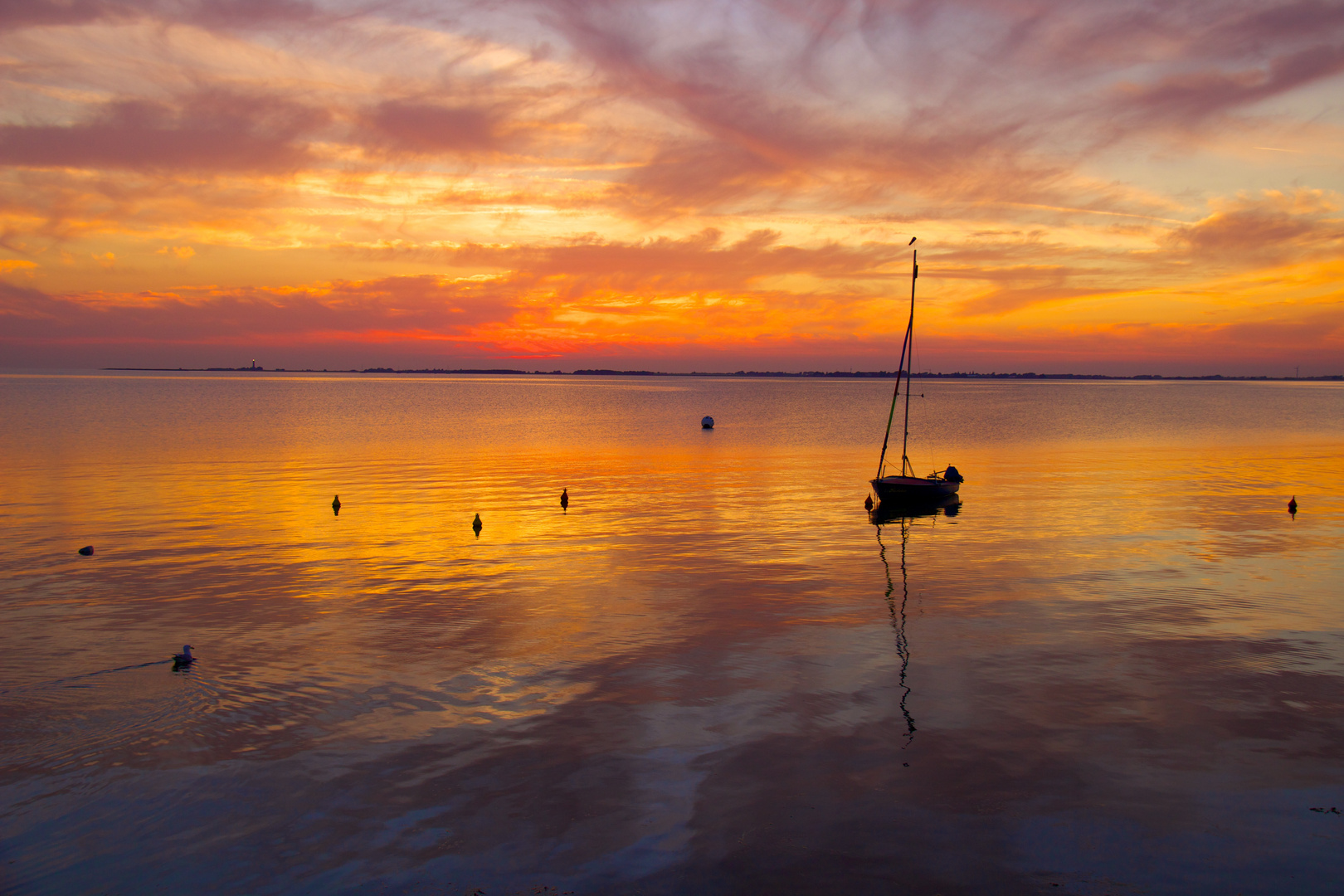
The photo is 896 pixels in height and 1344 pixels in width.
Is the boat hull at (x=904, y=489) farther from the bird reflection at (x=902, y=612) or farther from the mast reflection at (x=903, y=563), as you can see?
the bird reflection at (x=902, y=612)

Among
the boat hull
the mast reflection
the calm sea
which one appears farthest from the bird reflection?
the boat hull

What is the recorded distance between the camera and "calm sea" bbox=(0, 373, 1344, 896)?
42.1 feet

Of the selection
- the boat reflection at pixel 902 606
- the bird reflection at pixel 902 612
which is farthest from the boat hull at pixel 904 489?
the bird reflection at pixel 902 612

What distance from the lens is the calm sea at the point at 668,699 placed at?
1283cm

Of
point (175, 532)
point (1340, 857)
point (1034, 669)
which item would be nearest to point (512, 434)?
point (175, 532)

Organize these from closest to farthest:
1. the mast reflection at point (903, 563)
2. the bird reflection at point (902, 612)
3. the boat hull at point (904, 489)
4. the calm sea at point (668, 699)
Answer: the calm sea at point (668, 699) → the bird reflection at point (902, 612) → the mast reflection at point (903, 563) → the boat hull at point (904, 489)

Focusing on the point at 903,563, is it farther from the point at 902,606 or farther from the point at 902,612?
the point at 902,612

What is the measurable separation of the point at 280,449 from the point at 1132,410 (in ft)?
527

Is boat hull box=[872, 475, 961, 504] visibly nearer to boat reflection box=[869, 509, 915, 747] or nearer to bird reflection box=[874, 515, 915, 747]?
boat reflection box=[869, 509, 915, 747]

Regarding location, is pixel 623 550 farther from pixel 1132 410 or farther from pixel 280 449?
pixel 1132 410

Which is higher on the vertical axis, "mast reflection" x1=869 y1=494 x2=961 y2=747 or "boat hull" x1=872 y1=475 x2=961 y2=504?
"boat hull" x1=872 y1=475 x2=961 y2=504

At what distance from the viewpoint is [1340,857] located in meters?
12.7

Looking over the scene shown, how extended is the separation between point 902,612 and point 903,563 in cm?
740

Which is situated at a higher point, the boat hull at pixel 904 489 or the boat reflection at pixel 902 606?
the boat hull at pixel 904 489
